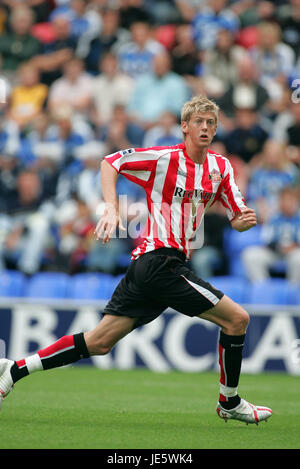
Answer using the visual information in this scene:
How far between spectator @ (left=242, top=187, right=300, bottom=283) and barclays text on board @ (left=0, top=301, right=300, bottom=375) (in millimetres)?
698

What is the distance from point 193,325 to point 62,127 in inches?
181

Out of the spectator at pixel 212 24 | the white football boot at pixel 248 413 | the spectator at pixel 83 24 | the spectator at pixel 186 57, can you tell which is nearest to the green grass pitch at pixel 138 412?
the white football boot at pixel 248 413

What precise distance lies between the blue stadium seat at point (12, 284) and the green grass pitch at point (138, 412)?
164 cm

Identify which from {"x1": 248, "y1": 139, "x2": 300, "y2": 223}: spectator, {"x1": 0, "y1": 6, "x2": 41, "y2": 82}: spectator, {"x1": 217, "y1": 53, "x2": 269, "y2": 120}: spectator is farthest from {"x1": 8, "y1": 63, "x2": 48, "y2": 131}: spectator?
{"x1": 248, "y1": 139, "x2": 300, "y2": 223}: spectator

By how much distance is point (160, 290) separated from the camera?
6.03 meters

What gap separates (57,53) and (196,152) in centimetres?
1005

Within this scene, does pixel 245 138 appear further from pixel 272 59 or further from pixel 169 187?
pixel 169 187

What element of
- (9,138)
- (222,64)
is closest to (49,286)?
(9,138)

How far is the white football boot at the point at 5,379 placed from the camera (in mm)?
6066

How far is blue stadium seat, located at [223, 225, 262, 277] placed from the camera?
11273 millimetres

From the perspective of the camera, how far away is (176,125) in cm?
1288

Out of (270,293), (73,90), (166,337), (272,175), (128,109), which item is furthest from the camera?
(73,90)

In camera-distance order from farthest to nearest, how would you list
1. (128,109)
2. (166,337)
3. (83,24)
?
1. (83,24)
2. (128,109)
3. (166,337)

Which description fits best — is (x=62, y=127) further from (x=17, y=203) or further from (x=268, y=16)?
(x=268, y=16)
